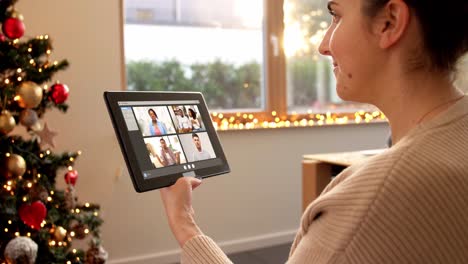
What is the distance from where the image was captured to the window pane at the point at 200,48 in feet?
9.90

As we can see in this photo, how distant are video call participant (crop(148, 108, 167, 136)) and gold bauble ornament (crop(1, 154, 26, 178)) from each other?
1095 mm

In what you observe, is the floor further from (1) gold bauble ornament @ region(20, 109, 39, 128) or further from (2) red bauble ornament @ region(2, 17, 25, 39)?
(2) red bauble ornament @ region(2, 17, 25, 39)

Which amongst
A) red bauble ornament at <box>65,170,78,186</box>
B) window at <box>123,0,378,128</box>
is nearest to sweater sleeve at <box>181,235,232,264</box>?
red bauble ornament at <box>65,170,78,186</box>

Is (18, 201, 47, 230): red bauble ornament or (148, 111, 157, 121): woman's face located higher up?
(148, 111, 157, 121): woman's face

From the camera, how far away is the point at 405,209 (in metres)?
0.59

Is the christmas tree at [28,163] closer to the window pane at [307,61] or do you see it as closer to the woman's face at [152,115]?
the woman's face at [152,115]

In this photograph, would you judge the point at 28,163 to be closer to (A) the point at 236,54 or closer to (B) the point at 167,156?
(B) the point at 167,156

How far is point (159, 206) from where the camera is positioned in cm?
Answer: 296

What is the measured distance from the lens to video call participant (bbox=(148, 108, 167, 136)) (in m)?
1.05

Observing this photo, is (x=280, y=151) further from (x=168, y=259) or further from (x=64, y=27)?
(x=64, y=27)

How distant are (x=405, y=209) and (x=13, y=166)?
1.71 m

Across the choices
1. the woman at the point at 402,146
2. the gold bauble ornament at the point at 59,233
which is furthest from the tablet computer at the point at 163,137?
the gold bauble ornament at the point at 59,233

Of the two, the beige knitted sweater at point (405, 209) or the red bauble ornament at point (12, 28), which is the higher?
the red bauble ornament at point (12, 28)

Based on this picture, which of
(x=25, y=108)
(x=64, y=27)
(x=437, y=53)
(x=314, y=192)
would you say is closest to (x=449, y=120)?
(x=437, y=53)
